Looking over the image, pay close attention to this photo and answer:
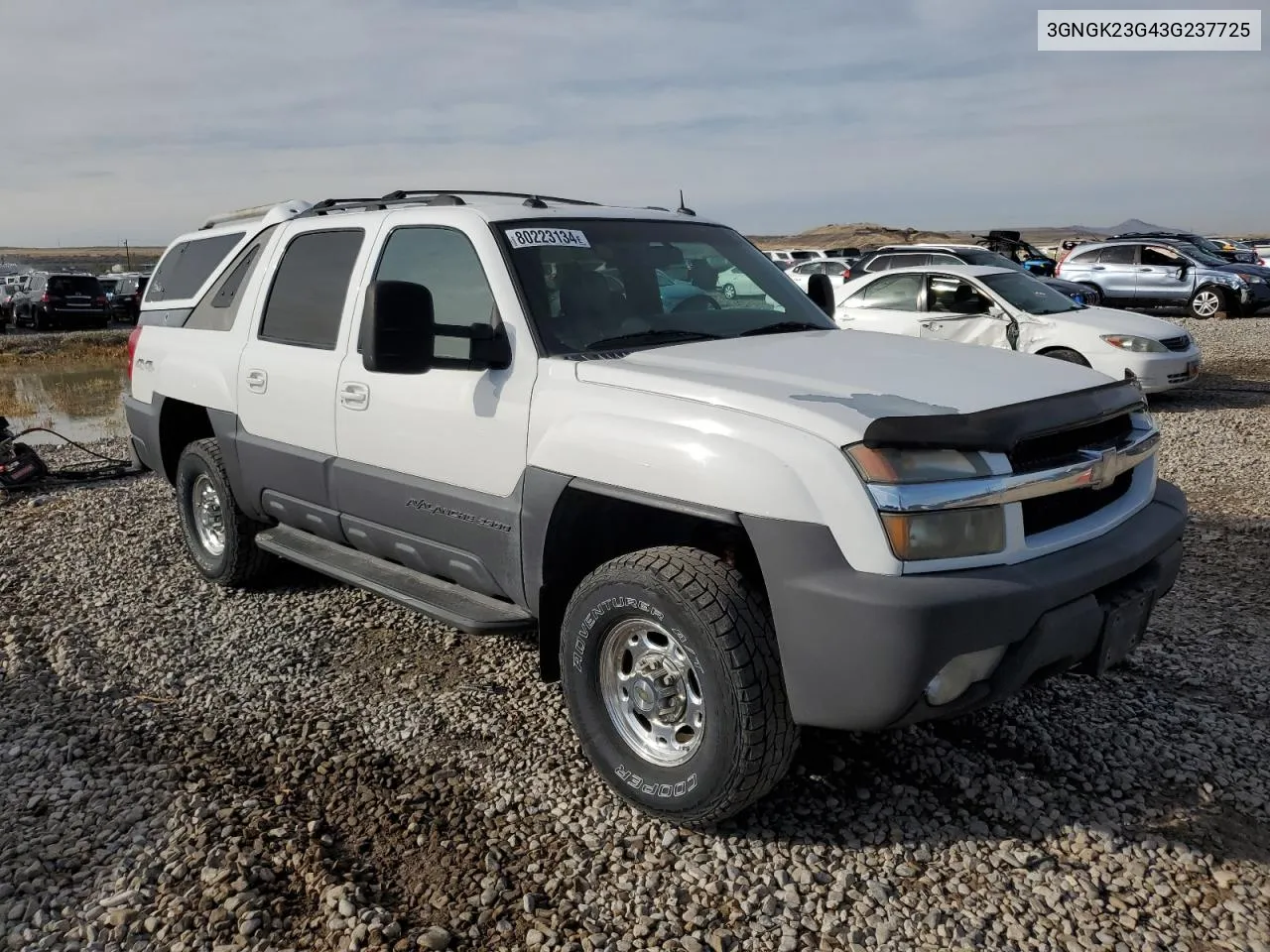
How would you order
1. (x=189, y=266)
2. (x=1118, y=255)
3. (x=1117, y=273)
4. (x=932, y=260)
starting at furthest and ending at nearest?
(x=1118, y=255)
(x=1117, y=273)
(x=932, y=260)
(x=189, y=266)

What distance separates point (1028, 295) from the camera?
1102 cm

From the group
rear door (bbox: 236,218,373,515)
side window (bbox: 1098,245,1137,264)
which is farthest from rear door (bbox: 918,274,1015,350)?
side window (bbox: 1098,245,1137,264)

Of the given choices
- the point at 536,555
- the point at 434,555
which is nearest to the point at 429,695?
the point at 434,555

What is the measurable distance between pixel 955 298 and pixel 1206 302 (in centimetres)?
1229

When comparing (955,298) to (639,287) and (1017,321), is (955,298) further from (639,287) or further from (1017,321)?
(639,287)

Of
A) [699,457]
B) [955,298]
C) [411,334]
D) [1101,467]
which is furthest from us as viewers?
[955,298]

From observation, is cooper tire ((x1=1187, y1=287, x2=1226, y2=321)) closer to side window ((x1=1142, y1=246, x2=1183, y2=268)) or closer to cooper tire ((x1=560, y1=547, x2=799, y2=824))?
side window ((x1=1142, y1=246, x2=1183, y2=268))

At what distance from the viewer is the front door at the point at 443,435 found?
3.56 meters

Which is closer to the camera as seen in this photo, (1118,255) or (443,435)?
(443,435)

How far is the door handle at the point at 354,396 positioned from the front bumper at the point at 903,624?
1971mm

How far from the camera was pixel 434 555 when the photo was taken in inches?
155

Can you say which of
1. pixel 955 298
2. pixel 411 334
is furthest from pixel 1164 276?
pixel 411 334

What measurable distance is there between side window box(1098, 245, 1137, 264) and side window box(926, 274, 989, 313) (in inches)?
468

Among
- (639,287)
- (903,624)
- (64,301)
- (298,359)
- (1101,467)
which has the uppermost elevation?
(639,287)
